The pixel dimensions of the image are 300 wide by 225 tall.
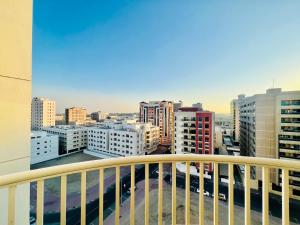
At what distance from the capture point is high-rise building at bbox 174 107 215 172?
13750 millimetres

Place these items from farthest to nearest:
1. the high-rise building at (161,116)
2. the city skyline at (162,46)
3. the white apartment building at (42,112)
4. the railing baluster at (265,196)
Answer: the white apartment building at (42,112)
the high-rise building at (161,116)
the city skyline at (162,46)
the railing baluster at (265,196)

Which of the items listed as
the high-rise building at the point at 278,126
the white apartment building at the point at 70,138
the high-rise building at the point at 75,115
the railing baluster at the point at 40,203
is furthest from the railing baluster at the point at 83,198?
the high-rise building at the point at 75,115

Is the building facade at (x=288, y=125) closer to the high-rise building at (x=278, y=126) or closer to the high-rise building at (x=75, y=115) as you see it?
the high-rise building at (x=278, y=126)

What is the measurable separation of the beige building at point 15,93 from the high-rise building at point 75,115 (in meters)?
36.5

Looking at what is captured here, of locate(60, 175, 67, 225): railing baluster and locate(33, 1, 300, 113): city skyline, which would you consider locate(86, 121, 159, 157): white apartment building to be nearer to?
locate(33, 1, 300, 113): city skyline

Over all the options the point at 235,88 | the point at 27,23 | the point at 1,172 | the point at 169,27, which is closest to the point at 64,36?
the point at 169,27

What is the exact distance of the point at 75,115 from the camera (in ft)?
126

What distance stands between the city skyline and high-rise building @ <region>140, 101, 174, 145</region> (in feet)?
40.1

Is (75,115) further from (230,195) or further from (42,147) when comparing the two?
(230,195)

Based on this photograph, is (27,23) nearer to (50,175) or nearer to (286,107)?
(50,175)

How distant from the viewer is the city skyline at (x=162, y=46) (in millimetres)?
3699

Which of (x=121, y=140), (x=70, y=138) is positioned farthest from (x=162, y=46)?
(x=70, y=138)

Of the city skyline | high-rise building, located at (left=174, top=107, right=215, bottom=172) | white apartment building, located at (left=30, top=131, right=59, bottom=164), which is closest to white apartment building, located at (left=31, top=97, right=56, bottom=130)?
white apartment building, located at (left=30, top=131, right=59, bottom=164)

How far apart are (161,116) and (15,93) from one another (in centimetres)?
2531
